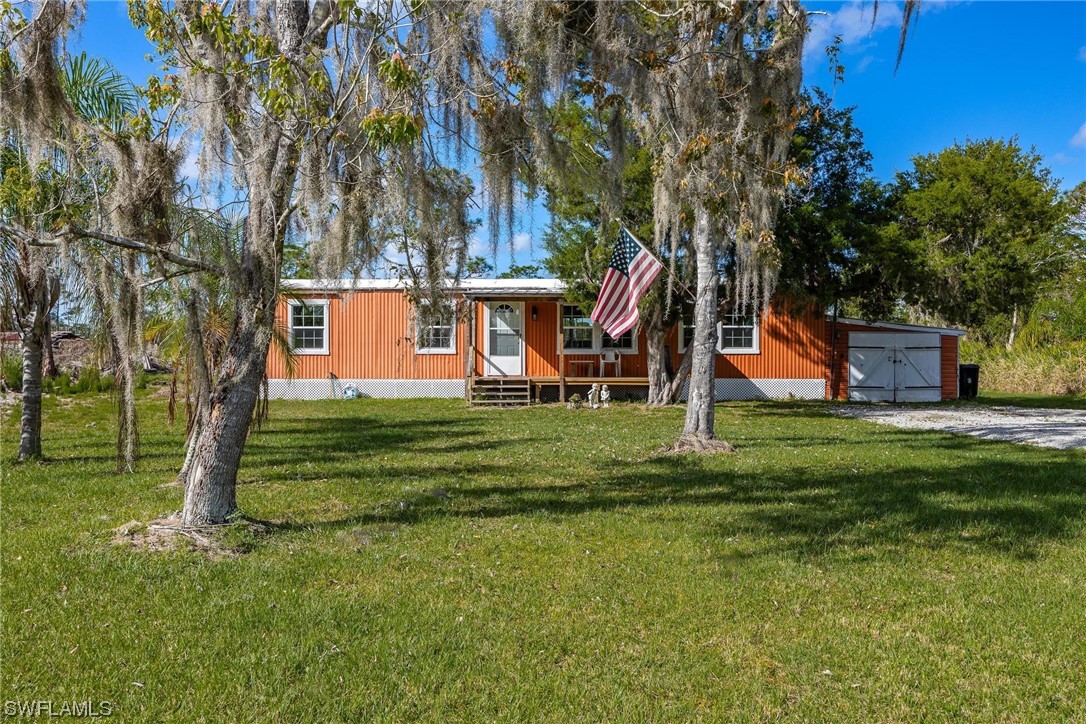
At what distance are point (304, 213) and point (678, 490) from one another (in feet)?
14.2

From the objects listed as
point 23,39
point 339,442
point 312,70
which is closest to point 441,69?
point 312,70

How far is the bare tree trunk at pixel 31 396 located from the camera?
8336 millimetres

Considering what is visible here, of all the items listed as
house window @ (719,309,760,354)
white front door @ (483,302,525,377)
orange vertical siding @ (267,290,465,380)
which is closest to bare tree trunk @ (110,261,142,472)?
white front door @ (483,302,525,377)

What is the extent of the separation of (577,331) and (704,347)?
1009 cm

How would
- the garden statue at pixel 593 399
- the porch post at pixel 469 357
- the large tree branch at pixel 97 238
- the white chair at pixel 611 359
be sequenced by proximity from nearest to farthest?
1. the large tree branch at pixel 97 238
2. the garden statue at pixel 593 399
3. the porch post at pixel 469 357
4. the white chair at pixel 611 359

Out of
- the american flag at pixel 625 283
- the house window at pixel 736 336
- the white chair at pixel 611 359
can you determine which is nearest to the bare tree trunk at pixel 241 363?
the american flag at pixel 625 283

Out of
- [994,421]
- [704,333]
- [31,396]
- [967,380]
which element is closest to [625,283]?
[704,333]

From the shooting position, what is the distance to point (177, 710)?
2834 mm

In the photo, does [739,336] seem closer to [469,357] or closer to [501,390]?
[501,390]

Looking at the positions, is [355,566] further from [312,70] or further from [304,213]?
[312,70]

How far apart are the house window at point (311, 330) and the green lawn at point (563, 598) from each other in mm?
11991

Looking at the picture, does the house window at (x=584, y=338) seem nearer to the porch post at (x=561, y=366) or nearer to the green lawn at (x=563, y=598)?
the porch post at (x=561, y=366)

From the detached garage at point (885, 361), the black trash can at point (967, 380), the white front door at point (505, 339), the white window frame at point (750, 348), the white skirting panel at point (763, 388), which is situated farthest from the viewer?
the black trash can at point (967, 380)

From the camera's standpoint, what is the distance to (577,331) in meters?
19.8
